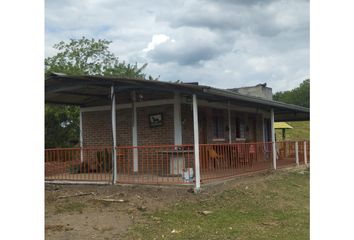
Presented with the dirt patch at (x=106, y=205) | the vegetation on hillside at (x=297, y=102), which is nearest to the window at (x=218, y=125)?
the dirt patch at (x=106, y=205)

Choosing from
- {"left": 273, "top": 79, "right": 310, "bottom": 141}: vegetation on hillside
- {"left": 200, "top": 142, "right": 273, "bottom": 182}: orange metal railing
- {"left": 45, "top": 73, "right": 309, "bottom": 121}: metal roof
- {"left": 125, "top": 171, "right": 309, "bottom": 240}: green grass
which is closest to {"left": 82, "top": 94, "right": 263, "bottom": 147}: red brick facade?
{"left": 45, "top": 73, "right": 309, "bottom": 121}: metal roof

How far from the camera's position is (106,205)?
835 centimetres

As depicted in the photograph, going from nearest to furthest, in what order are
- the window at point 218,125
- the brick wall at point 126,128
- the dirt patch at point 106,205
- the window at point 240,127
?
1. the dirt patch at point 106,205
2. the brick wall at point 126,128
3. the window at point 218,125
4. the window at point 240,127

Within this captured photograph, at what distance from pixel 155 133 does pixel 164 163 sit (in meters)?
1.14

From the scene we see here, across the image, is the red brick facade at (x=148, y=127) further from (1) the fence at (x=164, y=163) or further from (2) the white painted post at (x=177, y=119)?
(1) the fence at (x=164, y=163)

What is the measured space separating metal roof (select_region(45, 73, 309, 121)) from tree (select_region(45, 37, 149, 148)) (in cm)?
762

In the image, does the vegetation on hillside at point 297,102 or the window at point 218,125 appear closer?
the window at point 218,125

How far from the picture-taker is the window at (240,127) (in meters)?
15.9

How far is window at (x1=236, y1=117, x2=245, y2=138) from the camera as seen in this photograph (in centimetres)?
1589

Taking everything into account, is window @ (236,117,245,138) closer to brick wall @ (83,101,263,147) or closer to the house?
the house

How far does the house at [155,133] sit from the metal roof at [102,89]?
0.09ft

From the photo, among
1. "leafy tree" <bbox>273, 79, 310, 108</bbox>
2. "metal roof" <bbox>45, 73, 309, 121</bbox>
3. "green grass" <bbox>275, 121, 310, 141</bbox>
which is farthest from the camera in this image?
"leafy tree" <bbox>273, 79, 310, 108</bbox>

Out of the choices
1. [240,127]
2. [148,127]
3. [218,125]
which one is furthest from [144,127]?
[240,127]
